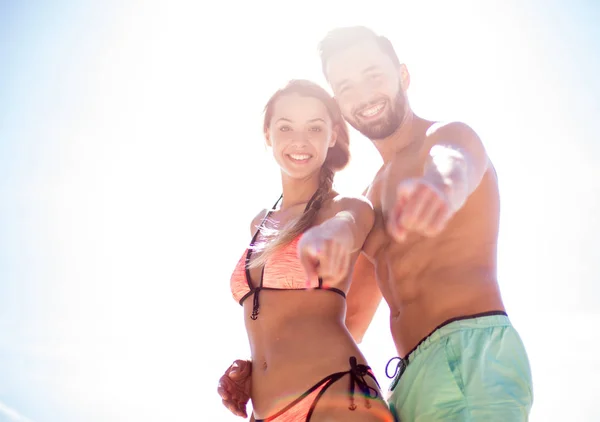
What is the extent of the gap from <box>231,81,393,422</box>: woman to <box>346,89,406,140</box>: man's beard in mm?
173

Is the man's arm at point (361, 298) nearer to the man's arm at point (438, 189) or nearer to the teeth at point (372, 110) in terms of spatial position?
the teeth at point (372, 110)

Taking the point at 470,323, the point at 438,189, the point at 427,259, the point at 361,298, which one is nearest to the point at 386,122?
the point at 427,259

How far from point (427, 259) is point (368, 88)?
1.29 meters

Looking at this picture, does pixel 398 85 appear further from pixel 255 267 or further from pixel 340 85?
pixel 255 267

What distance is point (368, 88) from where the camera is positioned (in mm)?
3908

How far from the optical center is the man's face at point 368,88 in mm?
3908

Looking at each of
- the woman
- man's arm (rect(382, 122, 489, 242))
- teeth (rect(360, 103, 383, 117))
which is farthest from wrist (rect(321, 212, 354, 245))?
teeth (rect(360, 103, 383, 117))

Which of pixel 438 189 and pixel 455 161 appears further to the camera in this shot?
pixel 455 161

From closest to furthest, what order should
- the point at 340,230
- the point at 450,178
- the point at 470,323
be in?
the point at 450,178, the point at 340,230, the point at 470,323

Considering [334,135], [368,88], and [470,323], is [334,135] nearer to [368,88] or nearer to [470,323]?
[368,88]

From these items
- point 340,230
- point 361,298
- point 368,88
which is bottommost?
point 361,298

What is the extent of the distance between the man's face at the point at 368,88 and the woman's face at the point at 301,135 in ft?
0.65

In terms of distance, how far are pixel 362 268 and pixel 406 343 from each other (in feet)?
2.61

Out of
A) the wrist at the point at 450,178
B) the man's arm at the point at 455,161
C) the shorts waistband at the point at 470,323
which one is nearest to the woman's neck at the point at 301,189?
the man's arm at the point at 455,161
